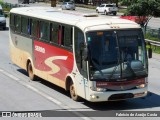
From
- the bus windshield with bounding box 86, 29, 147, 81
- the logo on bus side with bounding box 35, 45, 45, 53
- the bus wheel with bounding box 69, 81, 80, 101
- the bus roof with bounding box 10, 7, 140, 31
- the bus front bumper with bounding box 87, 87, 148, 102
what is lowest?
the bus wheel with bounding box 69, 81, 80, 101

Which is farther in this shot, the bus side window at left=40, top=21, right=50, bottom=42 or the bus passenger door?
the bus side window at left=40, top=21, right=50, bottom=42

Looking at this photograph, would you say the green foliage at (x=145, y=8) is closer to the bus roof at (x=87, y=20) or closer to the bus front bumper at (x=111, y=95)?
the bus roof at (x=87, y=20)

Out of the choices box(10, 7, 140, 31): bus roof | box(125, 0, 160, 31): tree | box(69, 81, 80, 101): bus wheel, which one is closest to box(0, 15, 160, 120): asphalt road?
box(69, 81, 80, 101): bus wheel

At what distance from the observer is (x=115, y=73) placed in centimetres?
1323

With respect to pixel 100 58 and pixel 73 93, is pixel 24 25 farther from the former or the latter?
pixel 100 58

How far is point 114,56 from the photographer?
43.7 ft

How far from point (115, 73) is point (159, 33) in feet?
61.7

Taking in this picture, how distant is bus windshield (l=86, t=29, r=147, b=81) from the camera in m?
13.2

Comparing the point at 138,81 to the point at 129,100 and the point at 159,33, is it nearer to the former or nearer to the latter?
the point at 129,100

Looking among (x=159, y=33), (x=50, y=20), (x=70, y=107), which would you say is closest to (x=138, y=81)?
(x=70, y=107)

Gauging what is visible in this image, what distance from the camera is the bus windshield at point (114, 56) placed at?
13.2 m

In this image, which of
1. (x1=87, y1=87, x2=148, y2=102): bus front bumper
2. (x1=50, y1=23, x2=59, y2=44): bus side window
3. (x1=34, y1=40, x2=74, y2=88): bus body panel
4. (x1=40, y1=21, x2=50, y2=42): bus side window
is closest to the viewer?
(x1=87, y1=87, x2=148, y2=102): bus front bumper

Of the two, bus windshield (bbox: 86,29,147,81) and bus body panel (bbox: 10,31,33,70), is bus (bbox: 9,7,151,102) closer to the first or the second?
bus windshield (bbox: 86,29,147,81)

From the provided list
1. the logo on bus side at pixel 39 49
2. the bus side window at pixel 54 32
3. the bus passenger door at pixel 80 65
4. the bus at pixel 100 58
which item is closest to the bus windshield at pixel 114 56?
the bus at pixel 100 58
